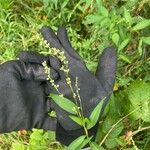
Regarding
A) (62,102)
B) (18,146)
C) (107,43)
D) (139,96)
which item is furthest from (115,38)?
(18,146)

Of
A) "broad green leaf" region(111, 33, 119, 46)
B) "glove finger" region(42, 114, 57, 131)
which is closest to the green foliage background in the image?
"broad green leaf" region(111, 33, 119, 46)

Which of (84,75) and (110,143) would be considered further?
(110,143)

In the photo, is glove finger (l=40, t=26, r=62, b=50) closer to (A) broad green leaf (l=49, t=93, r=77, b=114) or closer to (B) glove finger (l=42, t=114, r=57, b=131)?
(A) broad green leaf (l=49, t=93, r=77, b=114)

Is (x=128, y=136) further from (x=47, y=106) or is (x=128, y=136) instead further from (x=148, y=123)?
(x=47, y=106)

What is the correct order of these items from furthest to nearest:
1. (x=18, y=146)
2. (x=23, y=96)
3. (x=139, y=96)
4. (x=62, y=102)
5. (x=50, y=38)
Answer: (x=18, y=146), (x=139, y=96), (x=23, y=96), (x=50, y=38), (x=62, y=102)

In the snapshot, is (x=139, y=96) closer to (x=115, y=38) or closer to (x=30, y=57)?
(x=115, y=38)

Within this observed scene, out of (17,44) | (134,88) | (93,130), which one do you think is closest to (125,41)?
(134,88)

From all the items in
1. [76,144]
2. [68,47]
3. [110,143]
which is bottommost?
[110,143]
